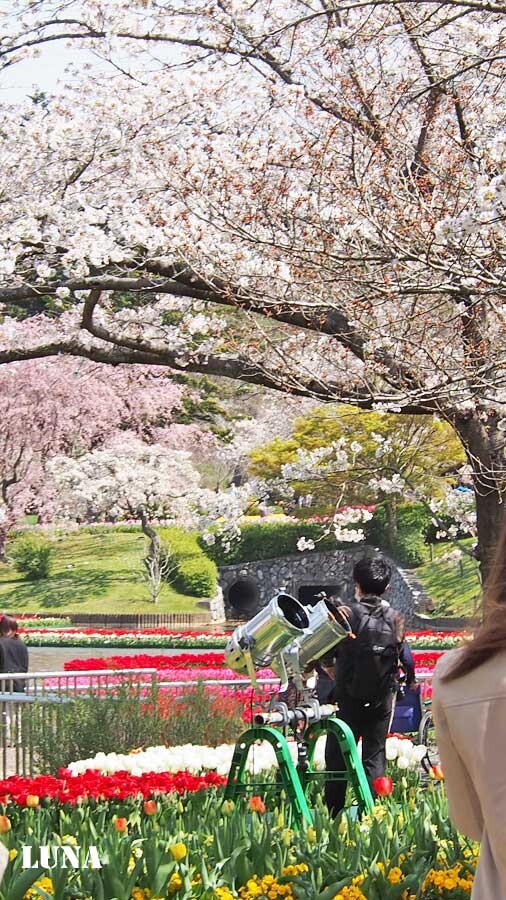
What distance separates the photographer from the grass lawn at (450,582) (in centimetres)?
3456

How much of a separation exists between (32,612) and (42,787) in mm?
30907

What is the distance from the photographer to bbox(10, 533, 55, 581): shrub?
39.9 m

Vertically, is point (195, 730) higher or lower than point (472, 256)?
lower

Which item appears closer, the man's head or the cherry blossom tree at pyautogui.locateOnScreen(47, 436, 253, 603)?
the man's head

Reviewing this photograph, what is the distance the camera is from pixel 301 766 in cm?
614

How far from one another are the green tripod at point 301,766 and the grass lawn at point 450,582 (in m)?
28.3

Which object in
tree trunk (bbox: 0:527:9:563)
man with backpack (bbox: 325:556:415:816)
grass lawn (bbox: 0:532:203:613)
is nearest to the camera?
man with backpack (bbox: 325:556:415:816)

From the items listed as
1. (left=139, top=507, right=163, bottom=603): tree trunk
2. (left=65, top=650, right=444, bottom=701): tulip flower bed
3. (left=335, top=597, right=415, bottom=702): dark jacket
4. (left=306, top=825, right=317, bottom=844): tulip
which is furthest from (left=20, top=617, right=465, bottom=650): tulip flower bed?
(left=306, top=825, right=317, bottom=844): tulip

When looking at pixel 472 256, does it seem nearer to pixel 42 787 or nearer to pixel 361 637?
pixel 361 637

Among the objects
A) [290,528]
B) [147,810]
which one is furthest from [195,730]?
[290,528]

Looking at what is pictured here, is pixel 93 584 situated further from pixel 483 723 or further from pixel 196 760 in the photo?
pixel 483 723

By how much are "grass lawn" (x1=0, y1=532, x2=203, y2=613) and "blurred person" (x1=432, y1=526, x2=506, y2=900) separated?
3406cm

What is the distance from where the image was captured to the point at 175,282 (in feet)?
31.4

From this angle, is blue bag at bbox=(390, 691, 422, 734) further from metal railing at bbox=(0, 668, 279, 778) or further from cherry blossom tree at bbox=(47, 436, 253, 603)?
cherry blossom tree at bbox=(47, 436, 253, 603)
